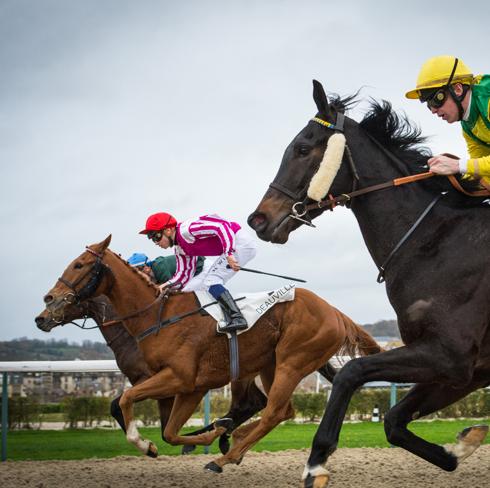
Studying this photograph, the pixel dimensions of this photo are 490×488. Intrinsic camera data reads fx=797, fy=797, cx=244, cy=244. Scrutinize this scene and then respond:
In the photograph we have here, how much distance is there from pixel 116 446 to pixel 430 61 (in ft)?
20.3

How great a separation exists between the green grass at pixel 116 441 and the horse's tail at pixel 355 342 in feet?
6.87

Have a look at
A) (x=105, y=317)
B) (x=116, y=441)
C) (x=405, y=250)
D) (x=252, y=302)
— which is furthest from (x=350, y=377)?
(x=116, y=441)

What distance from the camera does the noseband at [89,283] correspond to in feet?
22.1

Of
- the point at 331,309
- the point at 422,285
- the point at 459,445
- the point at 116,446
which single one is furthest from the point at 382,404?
the point at 422,285

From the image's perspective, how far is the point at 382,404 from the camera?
1269cm

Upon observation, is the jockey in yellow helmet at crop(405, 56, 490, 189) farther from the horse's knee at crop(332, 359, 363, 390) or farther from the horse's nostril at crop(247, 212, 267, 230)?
the horse's knee at crop(332, 359, 363, 390)

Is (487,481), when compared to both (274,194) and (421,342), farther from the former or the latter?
(274,194)

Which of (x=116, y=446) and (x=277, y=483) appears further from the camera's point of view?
(x=116, y=446)

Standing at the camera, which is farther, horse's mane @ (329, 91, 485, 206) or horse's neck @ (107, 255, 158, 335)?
horse's neck @ (107, 255, 158, 335)

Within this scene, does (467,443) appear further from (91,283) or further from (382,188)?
(91,283)

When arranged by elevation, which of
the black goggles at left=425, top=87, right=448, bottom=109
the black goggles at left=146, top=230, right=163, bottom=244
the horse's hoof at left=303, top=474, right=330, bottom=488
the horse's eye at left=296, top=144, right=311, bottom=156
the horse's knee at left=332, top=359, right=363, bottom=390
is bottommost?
the horse's hoof at left=303, top=474, right=330, bottom=488

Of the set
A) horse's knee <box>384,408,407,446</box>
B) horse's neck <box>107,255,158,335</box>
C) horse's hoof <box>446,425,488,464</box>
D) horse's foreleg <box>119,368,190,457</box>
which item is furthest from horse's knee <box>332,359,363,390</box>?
horse's neck <box>107,255,158,335</box>

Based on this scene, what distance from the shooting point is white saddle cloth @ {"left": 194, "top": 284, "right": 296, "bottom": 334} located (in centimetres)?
649

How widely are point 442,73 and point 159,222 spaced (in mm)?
3134
